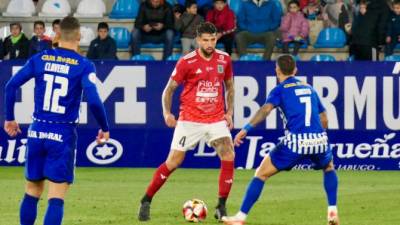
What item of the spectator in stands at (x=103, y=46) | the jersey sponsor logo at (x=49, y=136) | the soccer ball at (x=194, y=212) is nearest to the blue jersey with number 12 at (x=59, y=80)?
the jersey sponsor logo at (x=49, y=136)

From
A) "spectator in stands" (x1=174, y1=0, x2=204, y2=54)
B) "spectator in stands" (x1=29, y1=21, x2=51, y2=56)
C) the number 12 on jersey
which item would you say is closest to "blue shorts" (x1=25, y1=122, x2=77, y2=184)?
the number 12 on jersey

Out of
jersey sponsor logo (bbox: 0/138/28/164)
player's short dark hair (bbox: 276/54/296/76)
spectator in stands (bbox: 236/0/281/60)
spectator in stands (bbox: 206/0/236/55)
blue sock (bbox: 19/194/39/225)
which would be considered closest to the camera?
blue sock (bbox: 19/194/39/225)

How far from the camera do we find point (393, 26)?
23.6 m

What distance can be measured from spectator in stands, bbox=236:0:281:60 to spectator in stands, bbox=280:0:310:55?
0.18m

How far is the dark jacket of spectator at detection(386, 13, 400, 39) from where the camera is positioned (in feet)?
77.3

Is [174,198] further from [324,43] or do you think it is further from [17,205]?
[324,43]

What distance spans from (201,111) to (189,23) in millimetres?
9983

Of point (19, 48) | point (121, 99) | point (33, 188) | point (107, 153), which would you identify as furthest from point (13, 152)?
point (33, 188)

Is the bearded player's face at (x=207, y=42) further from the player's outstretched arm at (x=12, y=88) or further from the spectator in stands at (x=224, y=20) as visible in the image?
the spectator in stands at (x=224, y=20)

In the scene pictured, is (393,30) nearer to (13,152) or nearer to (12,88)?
(13,152)

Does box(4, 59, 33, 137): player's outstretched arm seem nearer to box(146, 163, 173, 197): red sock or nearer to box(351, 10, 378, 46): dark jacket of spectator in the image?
box(146, 163, 173, 197): red sock

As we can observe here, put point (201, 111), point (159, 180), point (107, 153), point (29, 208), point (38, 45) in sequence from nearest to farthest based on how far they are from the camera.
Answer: point (29, 208), point (159, 180), point (201, 111), point (107, 153), point (38, 45)

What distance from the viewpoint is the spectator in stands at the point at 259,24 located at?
24094 millimetres

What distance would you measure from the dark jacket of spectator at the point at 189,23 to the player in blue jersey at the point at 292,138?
11133 mm
